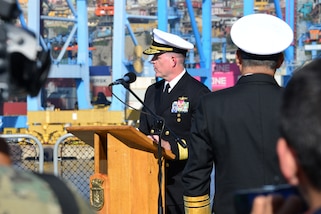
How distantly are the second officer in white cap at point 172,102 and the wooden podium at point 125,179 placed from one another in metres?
0.17

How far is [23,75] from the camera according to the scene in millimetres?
1423

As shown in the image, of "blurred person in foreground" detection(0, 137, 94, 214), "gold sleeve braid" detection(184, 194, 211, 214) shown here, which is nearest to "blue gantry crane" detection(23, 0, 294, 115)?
"gold sleeve braid" detection(184, 194, 211, 214)

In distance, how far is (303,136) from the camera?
1.27 m

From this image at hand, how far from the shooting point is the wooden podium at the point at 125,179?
4496 millimetres

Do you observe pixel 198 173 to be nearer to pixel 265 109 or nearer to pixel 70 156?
pixel 265 109

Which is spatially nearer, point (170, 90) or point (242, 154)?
point (242, 154)

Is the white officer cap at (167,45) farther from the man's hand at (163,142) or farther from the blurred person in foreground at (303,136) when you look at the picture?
the blurred person in foreground at (303,136)

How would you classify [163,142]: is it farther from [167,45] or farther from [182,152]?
[167,45]

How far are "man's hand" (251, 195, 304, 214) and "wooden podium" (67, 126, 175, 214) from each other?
9.97 feet

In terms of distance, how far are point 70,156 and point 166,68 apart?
2.98 m

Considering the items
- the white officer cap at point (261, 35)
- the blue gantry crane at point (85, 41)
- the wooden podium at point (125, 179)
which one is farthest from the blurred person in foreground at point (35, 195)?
the blue gantry crane at point (85, 41)

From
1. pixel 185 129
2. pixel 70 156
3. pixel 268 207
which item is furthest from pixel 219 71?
pixel 268 207

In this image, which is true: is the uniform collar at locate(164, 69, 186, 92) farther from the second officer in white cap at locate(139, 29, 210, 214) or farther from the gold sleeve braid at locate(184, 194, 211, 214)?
the gold sleeve braid at locate(184, 194, 211, 214)

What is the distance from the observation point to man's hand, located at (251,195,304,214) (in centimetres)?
137
